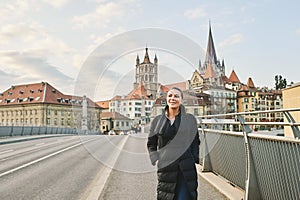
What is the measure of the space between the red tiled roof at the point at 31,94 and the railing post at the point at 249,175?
4253 inches

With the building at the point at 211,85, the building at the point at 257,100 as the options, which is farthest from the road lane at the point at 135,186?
the building at the point at 257,100

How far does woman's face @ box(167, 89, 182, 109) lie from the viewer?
14.6ft

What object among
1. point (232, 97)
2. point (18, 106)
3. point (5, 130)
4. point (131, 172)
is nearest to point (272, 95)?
point (232, 97)

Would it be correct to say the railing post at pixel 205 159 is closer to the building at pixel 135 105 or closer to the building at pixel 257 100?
the building at pixel 135 105

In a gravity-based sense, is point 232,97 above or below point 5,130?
above

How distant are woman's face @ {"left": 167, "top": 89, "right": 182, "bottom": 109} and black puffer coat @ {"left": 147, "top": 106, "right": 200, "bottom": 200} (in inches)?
5.7

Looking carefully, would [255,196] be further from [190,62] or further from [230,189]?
[190,62]

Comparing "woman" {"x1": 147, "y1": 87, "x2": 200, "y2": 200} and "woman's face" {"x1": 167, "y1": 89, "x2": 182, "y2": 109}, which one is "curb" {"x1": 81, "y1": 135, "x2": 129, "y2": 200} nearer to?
"woman" {"x1": 147, "y1": 87, "x2": 200, "y2": 200}

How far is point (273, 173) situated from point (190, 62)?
3.66 meters

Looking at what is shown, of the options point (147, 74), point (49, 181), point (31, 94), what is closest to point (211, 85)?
point (147, 74)

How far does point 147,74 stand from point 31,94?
118256 millimetres

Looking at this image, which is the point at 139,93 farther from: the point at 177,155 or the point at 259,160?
the point at 177,155

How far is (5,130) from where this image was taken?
115 ft

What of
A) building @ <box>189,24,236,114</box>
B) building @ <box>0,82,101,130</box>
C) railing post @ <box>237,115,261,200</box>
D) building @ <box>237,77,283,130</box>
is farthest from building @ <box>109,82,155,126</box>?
building @ <box>237,77,283,130</box>
